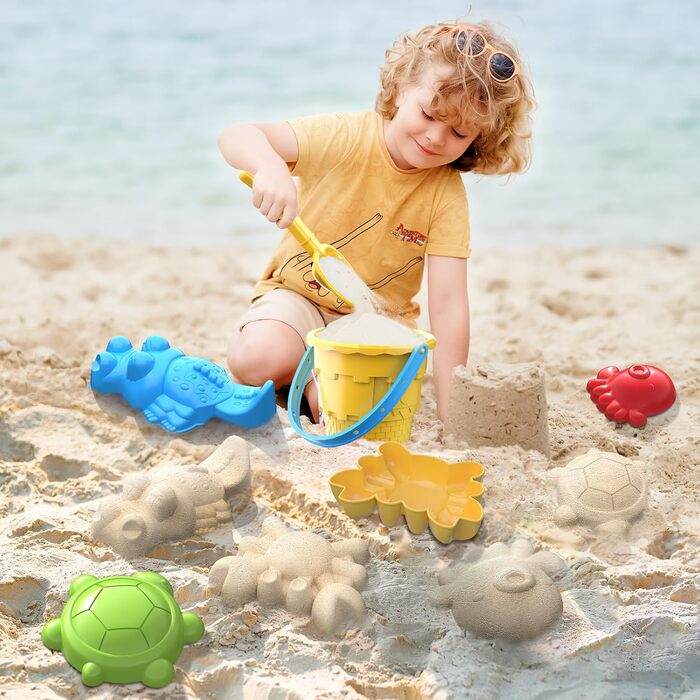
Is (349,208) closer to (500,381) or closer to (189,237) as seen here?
(500,381)

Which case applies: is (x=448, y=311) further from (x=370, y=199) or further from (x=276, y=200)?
(x=276, y=200)

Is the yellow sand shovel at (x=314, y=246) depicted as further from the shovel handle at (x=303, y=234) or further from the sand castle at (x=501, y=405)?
the sand castle at (x=501, y=405)

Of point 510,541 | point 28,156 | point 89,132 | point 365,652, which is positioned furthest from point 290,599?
point 89,132

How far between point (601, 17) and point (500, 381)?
989 cm

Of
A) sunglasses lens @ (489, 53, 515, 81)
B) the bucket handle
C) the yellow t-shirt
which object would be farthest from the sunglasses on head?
the bucket handle

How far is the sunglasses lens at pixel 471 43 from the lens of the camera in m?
1.89

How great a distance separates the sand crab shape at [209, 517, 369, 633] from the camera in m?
1.33

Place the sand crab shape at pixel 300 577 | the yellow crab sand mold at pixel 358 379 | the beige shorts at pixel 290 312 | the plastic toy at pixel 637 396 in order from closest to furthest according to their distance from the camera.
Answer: the sand crab shape at pixel 300 577, the yellow crab sand mold at pixel 358 379, the plastic toy at pixel 637 396, the beige shorts at pixel 290 312

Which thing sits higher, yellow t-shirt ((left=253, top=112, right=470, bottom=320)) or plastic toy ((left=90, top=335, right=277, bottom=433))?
yellow t-shirt ((left=253, top=112, right=470, bottom=320))

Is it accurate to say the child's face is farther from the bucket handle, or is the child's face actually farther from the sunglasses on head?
the bucket handle

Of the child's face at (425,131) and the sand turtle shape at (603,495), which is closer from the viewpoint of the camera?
the sand turtle shape at (603,495)

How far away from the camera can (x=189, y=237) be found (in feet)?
13.4

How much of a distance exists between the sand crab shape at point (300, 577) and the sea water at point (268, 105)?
3.66ft

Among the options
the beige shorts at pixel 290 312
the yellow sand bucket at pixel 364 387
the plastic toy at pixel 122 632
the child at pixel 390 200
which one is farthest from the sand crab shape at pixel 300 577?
the beige shorts at pixel 290 312
